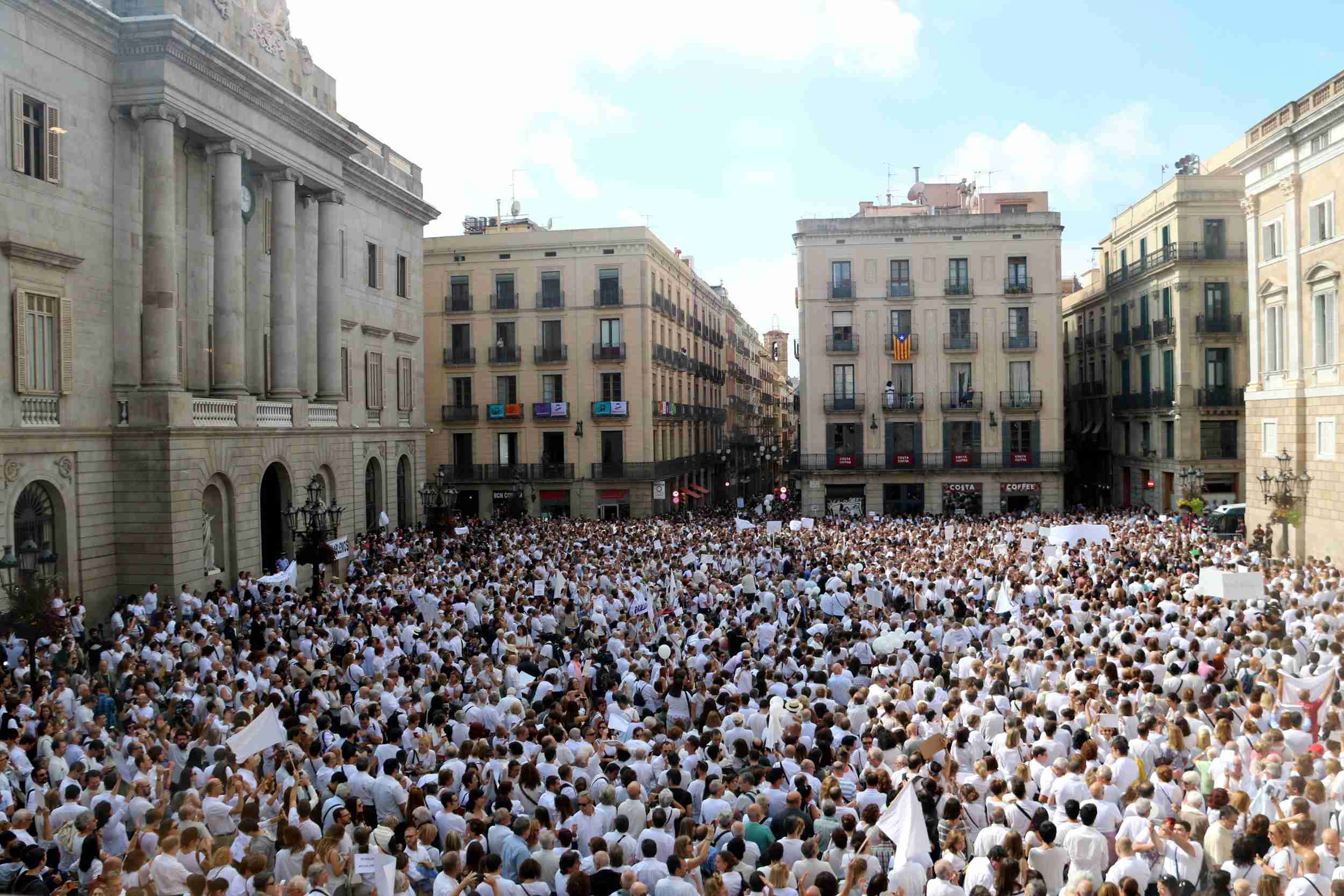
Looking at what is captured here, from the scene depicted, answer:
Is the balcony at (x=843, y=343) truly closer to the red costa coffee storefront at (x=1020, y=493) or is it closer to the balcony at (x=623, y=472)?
the red costa coffee storefront at (x=1020, y=493)

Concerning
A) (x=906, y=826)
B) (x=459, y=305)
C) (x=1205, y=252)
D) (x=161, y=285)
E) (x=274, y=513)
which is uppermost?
(x=1205, y=252)

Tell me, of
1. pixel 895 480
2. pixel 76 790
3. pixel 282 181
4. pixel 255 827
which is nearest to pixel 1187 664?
pixel 255 827

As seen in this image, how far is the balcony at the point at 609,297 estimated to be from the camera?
170 feet

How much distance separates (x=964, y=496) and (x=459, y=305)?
85.0 feet

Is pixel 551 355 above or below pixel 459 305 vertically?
below

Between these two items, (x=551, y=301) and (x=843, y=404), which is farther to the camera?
(x=843, y=404)

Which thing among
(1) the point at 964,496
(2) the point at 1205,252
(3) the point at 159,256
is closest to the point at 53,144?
(3) the point at 159,256

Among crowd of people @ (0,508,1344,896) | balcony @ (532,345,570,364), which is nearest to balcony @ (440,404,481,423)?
balcony @ (532,345,570,364)

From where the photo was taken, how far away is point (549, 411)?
5144 cm

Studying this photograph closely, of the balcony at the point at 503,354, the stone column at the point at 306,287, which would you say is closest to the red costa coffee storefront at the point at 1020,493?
the balcony at the point at 503,354

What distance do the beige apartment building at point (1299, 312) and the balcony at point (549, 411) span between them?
29194mm

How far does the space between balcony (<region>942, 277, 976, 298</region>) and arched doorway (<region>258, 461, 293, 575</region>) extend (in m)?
33.1

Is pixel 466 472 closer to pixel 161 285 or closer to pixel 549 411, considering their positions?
pixel 549 411

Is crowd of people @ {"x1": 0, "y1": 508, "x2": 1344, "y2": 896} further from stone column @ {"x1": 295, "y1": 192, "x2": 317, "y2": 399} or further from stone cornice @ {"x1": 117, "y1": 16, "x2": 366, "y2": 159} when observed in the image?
stone cornice @ {"x1": 117, "y1": 16, "x2": 366, "y2": 159}
